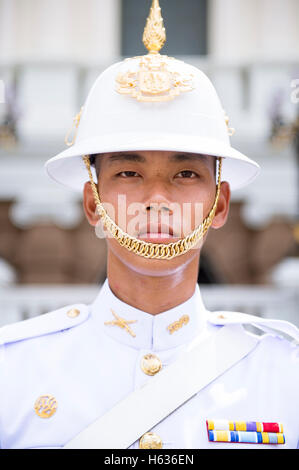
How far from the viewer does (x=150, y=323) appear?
1969 mm

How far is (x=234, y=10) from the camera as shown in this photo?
30.6 ft

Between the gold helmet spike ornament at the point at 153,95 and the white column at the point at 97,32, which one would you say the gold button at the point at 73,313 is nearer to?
the gold helmet spike ornament at the point at 153,95

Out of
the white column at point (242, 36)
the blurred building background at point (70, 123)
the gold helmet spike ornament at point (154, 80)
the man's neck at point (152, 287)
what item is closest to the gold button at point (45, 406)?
the man's neck at point (152, 287)

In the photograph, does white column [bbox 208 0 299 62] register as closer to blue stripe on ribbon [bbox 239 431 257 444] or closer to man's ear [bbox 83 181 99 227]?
man's ear [bbox 83 181 99 227]

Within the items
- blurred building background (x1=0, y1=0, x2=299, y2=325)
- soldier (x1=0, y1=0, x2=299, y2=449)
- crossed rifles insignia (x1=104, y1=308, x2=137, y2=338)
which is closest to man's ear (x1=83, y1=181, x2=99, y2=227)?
soldier (x1=0, y1=0, x2=299, y2=449)

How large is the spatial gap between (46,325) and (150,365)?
461mm

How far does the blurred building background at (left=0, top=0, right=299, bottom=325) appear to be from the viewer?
6.83 meters

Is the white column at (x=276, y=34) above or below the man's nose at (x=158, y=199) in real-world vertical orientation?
above

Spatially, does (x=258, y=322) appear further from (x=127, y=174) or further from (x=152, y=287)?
(x=127, y=174)

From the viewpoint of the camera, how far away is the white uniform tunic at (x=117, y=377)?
1830mm

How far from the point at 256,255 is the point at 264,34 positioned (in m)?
3.44

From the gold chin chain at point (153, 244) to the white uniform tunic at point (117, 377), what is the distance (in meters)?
0.24
